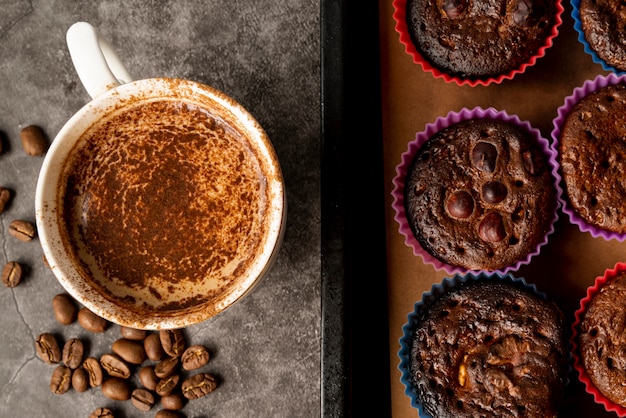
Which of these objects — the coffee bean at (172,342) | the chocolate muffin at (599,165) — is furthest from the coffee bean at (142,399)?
the chocolate muffin at (599,165)

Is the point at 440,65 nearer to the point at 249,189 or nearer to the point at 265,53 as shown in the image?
the point at 265,53

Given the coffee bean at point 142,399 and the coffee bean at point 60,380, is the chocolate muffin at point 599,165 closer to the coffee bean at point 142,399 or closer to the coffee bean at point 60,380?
the coffee bean at point 142,399

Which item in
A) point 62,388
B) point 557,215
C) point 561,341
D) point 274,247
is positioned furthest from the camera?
point 62,388

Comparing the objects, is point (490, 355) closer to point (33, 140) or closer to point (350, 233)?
point (350, 233)

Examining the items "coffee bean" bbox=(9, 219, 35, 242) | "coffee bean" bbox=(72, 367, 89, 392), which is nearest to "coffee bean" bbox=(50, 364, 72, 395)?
"coffee bean" bbox=(72, 367, 89, 392)

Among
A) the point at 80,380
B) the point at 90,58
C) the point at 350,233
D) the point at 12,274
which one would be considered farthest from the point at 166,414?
the point at 90,58

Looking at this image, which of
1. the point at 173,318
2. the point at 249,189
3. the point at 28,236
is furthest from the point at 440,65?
the point at 28,236

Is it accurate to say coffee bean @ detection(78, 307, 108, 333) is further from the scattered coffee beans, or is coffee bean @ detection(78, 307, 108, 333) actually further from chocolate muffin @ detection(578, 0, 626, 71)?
chocolate muffin @ detection(578, 0, 626, 71)
